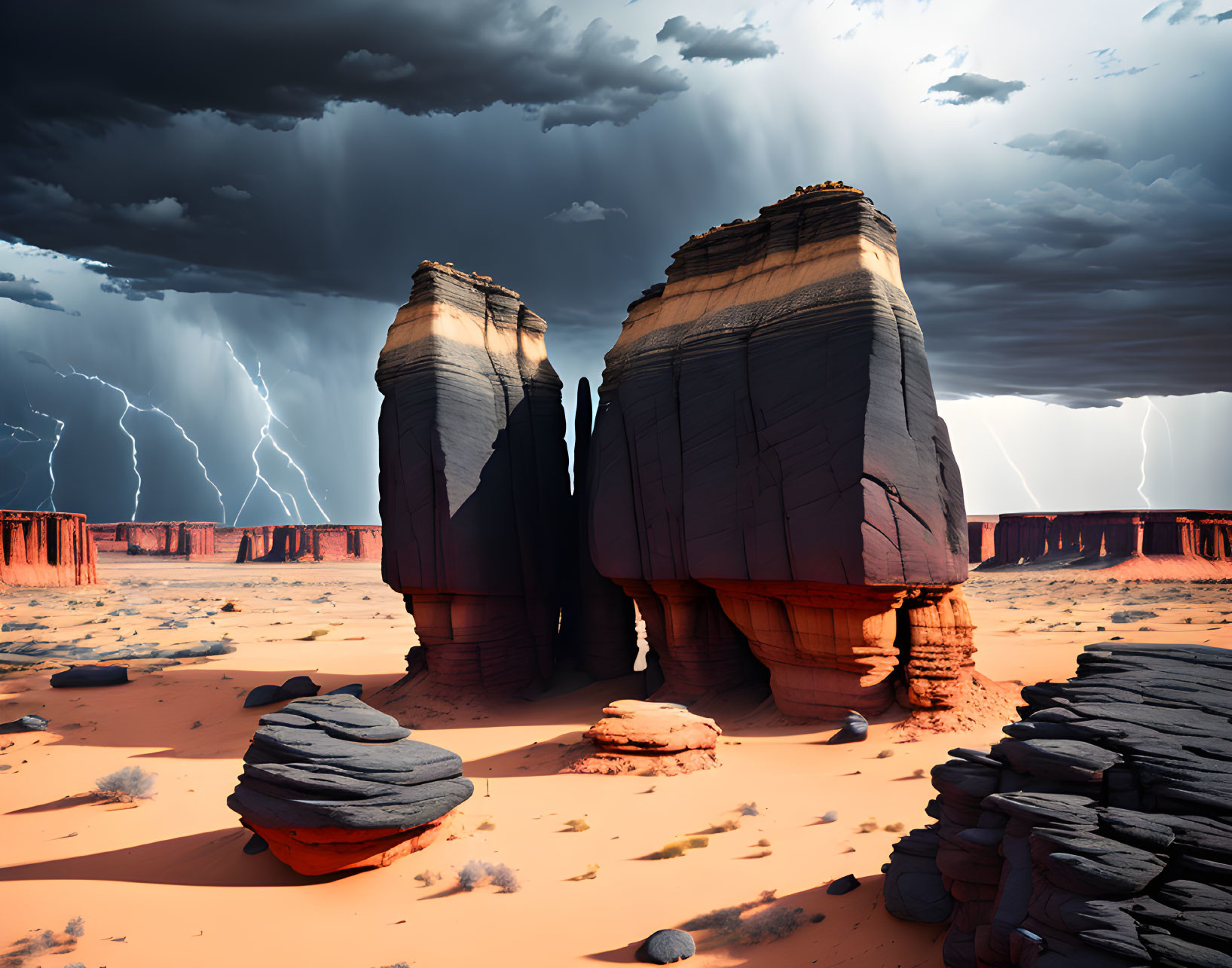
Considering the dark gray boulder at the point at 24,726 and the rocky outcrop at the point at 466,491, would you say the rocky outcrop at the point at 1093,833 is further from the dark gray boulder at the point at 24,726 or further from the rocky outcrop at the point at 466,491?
the dark gray boulder at the point at 24,726

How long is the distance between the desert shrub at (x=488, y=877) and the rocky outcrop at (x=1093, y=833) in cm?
334

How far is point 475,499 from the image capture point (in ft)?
49.0

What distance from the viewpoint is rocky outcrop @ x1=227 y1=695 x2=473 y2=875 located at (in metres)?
6.83

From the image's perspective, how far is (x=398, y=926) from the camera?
6.13m

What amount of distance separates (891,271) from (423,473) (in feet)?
30.6

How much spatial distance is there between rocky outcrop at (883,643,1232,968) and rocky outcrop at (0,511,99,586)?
42687mm

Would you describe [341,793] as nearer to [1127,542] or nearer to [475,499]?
[475,499]

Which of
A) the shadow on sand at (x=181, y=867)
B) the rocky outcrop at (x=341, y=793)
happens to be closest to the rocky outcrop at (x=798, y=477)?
the rocky outcrop at (x=341, y=793)

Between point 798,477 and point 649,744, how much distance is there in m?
4.47

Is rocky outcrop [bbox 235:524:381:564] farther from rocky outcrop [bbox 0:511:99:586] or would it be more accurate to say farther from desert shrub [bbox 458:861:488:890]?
desert shrub [bbox 458:861:488:890]

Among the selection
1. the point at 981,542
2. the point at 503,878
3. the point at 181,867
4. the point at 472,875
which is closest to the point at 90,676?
the point at 181,867

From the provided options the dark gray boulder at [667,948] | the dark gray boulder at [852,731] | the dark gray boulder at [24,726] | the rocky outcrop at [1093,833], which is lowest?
the dark gray boulder at [24,726]

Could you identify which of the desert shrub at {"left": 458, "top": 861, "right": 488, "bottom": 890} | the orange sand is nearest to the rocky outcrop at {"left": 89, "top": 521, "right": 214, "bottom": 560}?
the orange sand

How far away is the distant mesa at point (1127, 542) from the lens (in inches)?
1702
